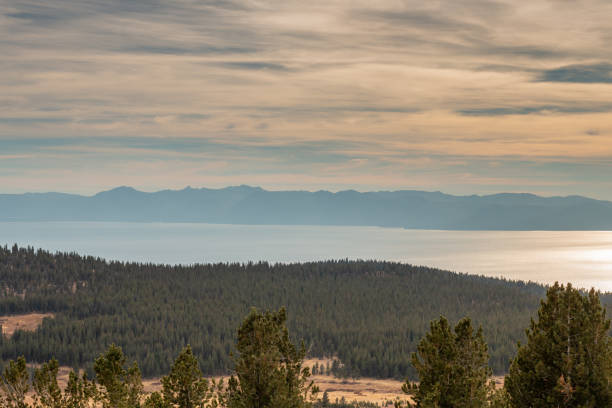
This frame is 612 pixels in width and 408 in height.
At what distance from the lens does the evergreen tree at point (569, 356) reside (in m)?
31.9

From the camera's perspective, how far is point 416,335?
16325cm

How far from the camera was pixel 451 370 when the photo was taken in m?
34.4

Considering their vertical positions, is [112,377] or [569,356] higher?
[569,356]

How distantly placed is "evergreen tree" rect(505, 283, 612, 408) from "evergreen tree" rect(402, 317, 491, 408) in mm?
2688

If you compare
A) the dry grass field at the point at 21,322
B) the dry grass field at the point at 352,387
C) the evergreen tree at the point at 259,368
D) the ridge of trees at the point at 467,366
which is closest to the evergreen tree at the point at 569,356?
the ridge of trees at the point at 467,366

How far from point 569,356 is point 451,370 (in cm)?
632

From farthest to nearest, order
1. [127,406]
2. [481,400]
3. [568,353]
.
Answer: [127,406] → [481,400] → [568,353]

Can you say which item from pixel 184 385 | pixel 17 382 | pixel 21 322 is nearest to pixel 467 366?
pixel 184 385

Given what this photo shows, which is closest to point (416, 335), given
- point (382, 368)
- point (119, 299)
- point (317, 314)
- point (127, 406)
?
point (382, 368)

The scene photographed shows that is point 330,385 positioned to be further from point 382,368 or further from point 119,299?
point 119,299

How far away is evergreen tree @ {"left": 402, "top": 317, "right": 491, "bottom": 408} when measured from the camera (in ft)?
112

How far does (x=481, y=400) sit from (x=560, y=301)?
287 inches

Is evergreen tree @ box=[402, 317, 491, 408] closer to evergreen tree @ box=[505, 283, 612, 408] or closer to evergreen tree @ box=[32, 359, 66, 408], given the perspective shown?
evergreen tree @ box=[505, 283, 612, 408]

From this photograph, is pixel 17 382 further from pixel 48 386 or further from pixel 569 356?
pixel 569 356
